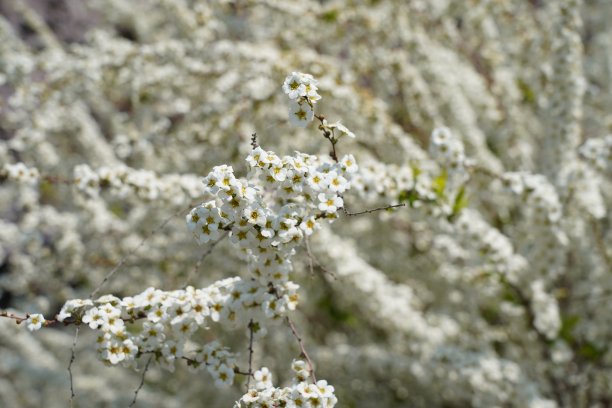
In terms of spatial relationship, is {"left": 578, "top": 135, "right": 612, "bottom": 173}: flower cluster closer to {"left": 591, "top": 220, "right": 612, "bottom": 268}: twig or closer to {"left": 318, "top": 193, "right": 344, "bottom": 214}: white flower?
{"left": 591, "top": 220, "right": 612, "bottom": 268}: twig

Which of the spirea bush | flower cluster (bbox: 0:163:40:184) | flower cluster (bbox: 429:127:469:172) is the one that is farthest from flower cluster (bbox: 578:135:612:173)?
flower cluster (bbox: 0:163:40:184)

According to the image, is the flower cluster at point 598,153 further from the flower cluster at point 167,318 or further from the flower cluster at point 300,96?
the flower cluster at point 167,318

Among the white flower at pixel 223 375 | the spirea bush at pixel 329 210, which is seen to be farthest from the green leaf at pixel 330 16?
the white flower at pixel 223 375

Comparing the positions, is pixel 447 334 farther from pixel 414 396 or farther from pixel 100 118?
pixel 100 118

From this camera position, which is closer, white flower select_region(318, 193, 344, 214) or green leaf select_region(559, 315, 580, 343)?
white flower select_region(318, 193, 344, 214)

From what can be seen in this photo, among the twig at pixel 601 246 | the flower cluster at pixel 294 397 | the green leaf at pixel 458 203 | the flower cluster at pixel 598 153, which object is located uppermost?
the flower cluster at pixel 598 153
